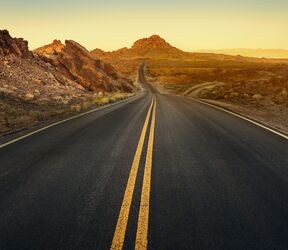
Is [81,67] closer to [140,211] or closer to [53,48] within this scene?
[53,48]

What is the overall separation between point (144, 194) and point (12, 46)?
98.8 ft

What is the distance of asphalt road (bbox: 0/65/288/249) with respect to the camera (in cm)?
386

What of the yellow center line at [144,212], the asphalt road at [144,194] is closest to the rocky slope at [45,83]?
the asphalt road at [144,194]

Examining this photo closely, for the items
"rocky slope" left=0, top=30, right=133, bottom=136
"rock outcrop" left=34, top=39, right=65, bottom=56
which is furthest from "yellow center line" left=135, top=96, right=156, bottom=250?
"rock outcrop" left=34, top=39, right=65, bottom=56

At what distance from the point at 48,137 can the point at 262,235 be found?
7.79 meters

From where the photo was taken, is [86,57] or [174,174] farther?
[86,57]

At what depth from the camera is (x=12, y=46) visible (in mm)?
31359

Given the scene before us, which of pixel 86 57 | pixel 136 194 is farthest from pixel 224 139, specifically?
pixel 86 57

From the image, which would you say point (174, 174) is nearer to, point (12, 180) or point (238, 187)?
point (238, 187)

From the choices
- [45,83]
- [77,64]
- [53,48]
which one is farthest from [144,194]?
[53,48]

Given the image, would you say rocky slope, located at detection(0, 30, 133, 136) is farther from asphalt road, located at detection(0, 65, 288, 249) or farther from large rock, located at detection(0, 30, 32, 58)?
asphalt road, located at detection(0, 65, 288, 249)

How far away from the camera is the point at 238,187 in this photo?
5.52 meters

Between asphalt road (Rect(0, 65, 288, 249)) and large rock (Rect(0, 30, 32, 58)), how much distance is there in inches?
933

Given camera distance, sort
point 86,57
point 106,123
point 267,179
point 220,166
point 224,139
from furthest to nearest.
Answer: point 86,57 < point 106,123 < point 224,139 < point 220,166 < point 267,179
